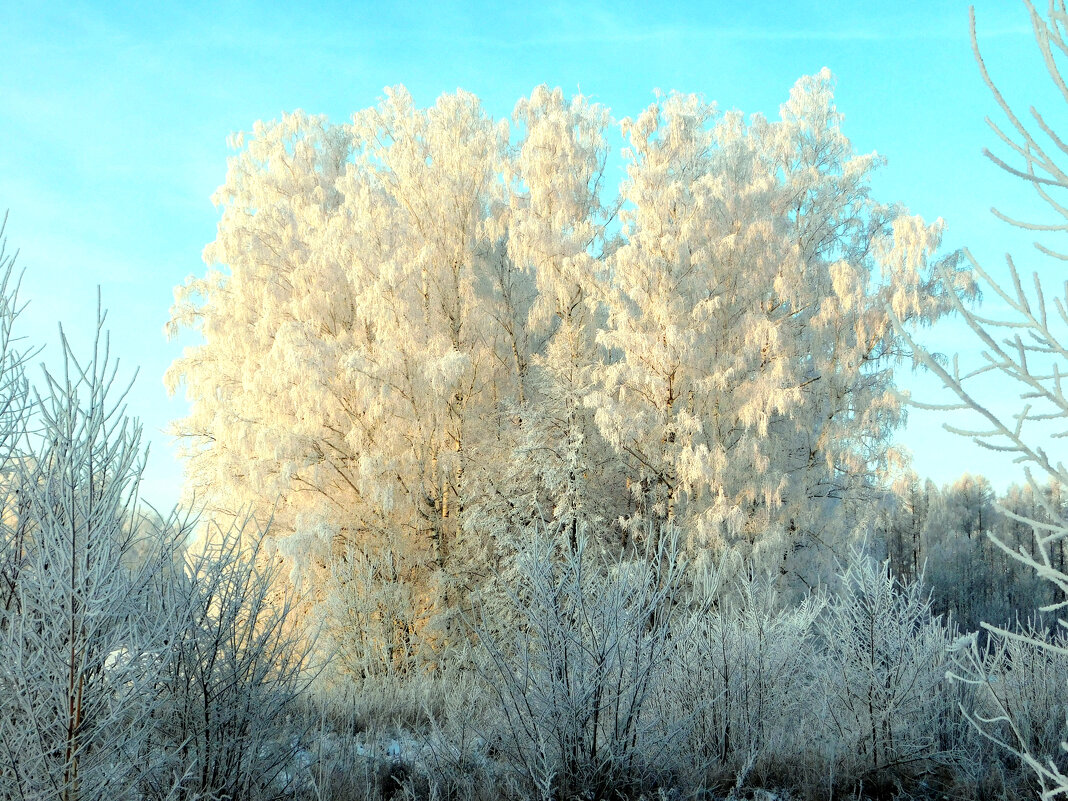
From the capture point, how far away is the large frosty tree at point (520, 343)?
12.6 meters

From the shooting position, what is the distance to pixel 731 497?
1361cm

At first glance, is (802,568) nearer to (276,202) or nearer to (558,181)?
(558,181)

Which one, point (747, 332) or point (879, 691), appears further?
point (747, 332)

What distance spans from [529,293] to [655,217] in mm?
2763

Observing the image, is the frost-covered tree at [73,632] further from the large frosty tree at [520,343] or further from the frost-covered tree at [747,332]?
the frost-covered tree at [747,332]

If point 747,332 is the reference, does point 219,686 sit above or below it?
below

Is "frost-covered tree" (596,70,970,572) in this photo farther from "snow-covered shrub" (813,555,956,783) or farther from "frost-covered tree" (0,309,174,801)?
"frost-covered tree" (0,309,174,801)

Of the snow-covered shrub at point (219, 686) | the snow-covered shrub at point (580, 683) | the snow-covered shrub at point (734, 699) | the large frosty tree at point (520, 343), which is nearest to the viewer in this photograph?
the snow-covered shrub at point (219, 686)

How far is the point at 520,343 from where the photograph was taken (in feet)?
48.3

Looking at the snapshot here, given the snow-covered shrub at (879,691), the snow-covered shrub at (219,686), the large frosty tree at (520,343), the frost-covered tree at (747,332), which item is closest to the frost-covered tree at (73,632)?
the snow-covered shrub at (219,686)

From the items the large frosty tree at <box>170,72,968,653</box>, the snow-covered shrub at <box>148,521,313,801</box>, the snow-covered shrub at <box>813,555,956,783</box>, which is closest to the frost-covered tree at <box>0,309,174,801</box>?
the snow-covered shrub at <box>148,521,313,801</box>

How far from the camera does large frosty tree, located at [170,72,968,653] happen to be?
12.6 m

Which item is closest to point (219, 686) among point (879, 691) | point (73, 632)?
point (73, 632)

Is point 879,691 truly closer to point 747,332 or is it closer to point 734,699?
point 734,699
